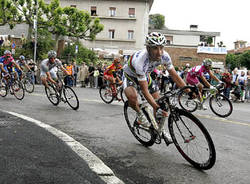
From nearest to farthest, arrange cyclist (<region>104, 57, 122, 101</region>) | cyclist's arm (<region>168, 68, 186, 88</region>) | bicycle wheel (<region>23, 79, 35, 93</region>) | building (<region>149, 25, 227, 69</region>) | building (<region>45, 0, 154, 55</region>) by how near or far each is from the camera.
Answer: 1. cyclist's arm (<region>168, 68, 186, 88</region>)
2. cyclist (<region>104, 57, 122, 101</region>)
3. bicycle wheel (<region>23, 79, 35, 93</region>)
4. building (<region>149, 25, 227, 69</region>)
5. building (<region>45, 0, 154, 55</region>)

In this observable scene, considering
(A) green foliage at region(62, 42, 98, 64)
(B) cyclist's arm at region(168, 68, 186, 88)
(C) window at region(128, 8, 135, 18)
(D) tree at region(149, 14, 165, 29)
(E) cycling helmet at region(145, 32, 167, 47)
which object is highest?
(D) tree at region(149, 14, 165, 29)

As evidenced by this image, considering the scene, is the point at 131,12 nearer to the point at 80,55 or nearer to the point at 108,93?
the point at 80,55

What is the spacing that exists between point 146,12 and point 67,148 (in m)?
43.5

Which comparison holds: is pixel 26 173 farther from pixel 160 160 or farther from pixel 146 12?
pixel 146 12

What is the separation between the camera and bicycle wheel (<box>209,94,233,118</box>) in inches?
360

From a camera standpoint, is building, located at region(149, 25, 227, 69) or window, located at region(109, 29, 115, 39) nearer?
building, located at region(149, 25, 227, 69)

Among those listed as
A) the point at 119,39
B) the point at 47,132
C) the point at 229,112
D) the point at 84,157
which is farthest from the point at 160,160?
the point at 119,39

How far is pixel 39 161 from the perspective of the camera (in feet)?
12.1

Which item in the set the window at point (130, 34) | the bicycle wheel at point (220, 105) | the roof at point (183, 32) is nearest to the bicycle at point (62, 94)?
the bicycle wheel at point (220, 105)

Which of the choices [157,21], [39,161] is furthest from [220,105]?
[157,21]

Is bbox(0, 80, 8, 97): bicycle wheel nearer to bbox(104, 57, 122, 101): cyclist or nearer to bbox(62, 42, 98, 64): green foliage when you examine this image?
bbox(104, 57, 122, 101): cyclist

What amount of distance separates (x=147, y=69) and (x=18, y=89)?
788 centimetres

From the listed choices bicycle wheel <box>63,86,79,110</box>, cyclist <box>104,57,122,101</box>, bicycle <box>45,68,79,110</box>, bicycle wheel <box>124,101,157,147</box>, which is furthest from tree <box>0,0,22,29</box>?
bicycle wheel <box>124,101,157,147</box>

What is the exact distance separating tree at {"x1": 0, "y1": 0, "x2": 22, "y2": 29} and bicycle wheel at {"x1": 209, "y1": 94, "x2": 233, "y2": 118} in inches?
1005
